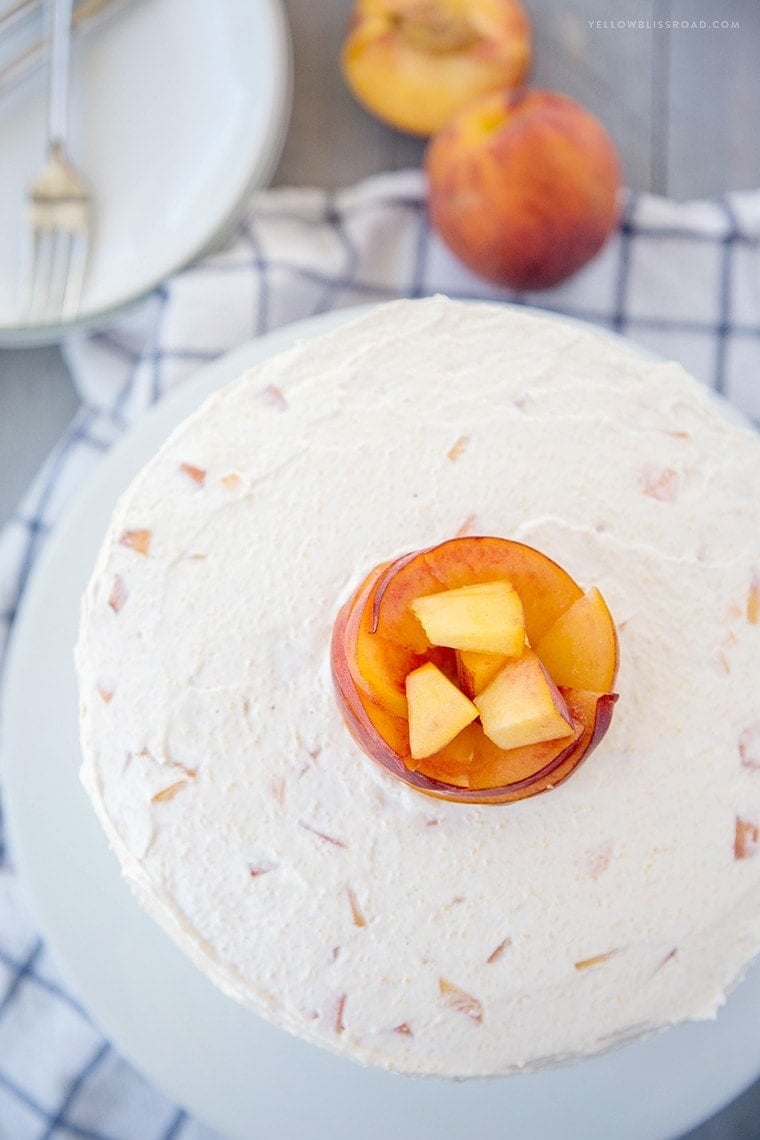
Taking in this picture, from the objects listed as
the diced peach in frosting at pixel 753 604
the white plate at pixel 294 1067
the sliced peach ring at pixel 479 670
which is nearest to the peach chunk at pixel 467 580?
the sliced peach ring at pixel 479 670

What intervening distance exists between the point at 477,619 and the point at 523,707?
82mm

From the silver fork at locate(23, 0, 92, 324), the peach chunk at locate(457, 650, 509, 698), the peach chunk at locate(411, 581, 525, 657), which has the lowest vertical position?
the peach chunk at locate(457, 650, 509, 698)

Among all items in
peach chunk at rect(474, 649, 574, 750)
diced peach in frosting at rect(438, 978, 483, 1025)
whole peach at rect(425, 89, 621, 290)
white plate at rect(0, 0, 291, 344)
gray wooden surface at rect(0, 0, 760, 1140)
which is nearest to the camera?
peach chunk at rect(474, 649, 574, 750)

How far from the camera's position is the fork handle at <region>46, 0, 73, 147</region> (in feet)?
5.23

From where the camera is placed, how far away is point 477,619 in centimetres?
93

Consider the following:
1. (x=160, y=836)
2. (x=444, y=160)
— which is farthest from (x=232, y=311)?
(x=160, y=836)

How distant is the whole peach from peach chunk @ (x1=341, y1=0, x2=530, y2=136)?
85 mm

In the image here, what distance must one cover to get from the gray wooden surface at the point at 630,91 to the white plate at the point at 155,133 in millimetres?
105

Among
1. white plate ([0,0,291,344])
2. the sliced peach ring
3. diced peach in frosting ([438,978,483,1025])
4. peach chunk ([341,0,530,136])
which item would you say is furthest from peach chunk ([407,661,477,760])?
peach chunk ([341,0,530,136])

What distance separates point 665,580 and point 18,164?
1.15 metres

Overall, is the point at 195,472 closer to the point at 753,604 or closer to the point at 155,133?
the point at 753,604

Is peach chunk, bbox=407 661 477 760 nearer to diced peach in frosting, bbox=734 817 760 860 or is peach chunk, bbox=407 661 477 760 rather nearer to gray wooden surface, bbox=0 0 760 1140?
diced peach in frosting, bbox=734 817 760 860

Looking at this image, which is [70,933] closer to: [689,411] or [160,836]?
[160,836]

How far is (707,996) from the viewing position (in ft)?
3.74
